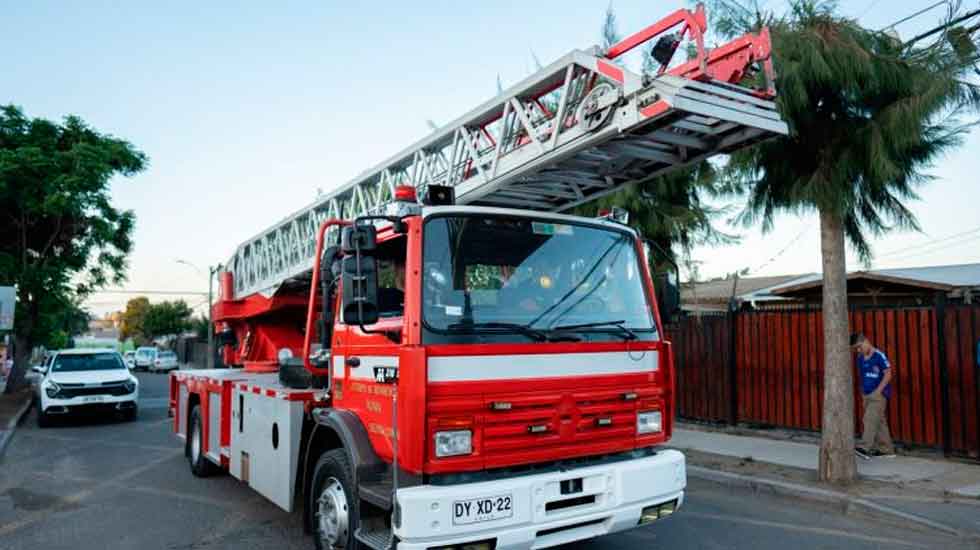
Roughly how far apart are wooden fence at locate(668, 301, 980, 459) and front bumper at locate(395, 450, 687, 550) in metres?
5.44

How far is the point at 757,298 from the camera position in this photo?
17016 mm

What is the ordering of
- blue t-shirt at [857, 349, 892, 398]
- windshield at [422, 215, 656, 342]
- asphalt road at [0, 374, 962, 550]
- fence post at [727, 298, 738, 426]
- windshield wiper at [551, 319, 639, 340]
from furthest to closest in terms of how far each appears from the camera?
fence post at [727, 298, 738, 426]
blue t-shirt at [857, 349, 892, 398]
asphalt road at [0, 374, 962, 550]
windshield wiper at [551, 319, 639, 340]
windshield at [422, 215, 656, 342]

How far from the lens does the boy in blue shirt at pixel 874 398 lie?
8391mm

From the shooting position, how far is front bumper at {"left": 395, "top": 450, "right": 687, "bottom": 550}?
369 centimetres

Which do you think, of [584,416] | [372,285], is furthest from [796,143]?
[372,285]

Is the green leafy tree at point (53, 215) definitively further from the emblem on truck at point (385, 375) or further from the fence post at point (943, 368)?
the fence post at point (943, 368)

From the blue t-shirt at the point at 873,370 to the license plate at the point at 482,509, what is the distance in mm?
6351

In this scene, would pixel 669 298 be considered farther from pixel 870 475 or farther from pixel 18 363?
pixel 18 363

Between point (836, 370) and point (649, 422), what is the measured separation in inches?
142

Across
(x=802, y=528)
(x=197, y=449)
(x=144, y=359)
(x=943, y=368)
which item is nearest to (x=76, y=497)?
(x=197, y=449)

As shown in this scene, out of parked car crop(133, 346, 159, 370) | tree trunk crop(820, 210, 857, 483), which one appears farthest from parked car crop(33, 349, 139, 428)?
parked car crop(133, 346, 159, 370)

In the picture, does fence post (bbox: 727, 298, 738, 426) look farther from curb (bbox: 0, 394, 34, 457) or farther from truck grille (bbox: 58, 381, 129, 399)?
truck grille (bbox: 58, 381, 129, 399)

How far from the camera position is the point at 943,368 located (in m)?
8.37

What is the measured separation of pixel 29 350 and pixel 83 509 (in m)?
16.1
